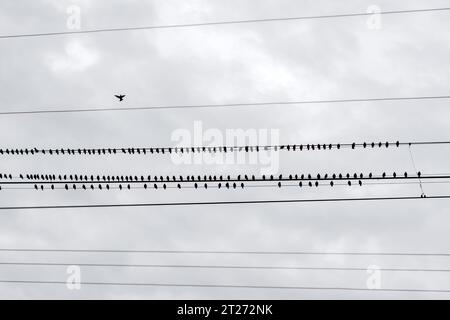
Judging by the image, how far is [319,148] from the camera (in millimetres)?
32312

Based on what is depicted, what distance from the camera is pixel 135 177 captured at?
34.7m
